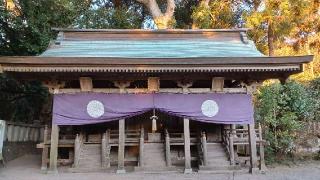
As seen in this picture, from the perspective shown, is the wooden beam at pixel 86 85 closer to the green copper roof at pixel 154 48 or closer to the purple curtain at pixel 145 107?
the purple curtain at pixel 145 107

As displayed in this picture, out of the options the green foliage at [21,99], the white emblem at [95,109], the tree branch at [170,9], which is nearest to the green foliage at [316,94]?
the tree branch at [170,9]

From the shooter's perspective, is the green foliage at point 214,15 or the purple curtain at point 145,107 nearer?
the purple curtain at point 145,107

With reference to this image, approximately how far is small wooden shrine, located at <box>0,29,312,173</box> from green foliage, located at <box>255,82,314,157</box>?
5.39 feet

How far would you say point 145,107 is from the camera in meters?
11.5

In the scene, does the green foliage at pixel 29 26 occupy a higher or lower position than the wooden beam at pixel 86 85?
higher

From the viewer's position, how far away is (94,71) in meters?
10.7

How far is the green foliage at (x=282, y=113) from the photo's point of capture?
13.7 m

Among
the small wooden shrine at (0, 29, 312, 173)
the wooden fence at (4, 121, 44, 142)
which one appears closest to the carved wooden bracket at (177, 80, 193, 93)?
the small wooden shrine at (0, 29, 312, 173)

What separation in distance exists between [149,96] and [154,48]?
2.01 m

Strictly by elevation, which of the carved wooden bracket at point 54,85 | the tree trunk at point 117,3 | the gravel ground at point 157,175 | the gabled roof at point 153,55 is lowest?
the gravel ground at point 157,175

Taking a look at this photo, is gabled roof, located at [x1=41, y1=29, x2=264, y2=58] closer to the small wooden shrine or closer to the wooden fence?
the small wooden shrine

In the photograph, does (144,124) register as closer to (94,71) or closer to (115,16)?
(94,71)

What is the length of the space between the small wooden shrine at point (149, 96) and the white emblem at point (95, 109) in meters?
0.03

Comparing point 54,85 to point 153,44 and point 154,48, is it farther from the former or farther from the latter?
point 153,44
